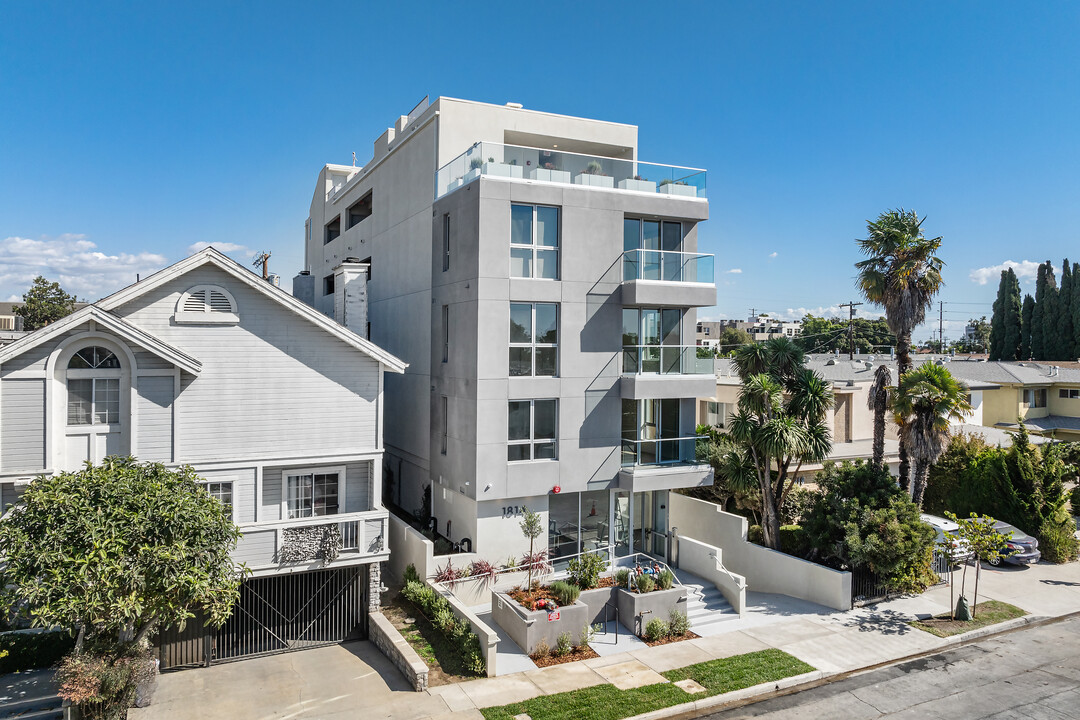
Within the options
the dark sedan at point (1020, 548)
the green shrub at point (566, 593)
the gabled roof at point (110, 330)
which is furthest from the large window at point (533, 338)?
the dark sedan at point (1020, 548)

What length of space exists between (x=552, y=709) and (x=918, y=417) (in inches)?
598

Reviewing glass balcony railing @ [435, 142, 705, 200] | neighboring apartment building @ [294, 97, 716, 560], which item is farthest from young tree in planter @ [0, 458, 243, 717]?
glass balcony railing @ [435, 142, 705, 200]

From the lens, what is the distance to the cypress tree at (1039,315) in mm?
64250

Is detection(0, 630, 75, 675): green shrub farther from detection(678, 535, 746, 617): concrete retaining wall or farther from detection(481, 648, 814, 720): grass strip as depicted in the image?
detection(678, 535, 746, 617): concrete retaining wall

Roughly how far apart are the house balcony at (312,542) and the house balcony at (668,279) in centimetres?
959

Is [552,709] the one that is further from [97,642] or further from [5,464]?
[5,464]

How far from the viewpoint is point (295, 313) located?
16547mm

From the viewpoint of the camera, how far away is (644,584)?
17.0 meters

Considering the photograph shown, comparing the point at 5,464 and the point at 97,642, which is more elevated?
the point at 5,464

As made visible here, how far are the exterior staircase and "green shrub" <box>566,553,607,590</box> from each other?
258 centimetres

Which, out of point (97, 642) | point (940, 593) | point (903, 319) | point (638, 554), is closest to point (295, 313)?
point (97, 642)

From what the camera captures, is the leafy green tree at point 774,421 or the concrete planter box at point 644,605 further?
the leafy green tree at point 774,421

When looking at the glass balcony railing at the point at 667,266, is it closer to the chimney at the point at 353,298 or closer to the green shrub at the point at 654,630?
the chimney at the point at 353,298

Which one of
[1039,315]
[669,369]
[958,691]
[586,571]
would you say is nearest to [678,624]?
[586,571]
